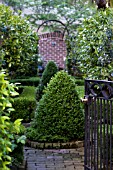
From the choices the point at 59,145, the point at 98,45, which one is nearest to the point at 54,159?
the point at 59,145

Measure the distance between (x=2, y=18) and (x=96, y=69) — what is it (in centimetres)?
238

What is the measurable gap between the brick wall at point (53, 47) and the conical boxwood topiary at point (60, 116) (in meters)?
8.04

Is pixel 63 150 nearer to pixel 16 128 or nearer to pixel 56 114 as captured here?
pixel 56 114

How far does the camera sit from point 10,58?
7117mm

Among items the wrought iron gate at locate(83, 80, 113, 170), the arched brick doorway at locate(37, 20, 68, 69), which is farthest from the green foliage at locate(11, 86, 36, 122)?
the arched brick doorway at locate(37, 20, 68, 69)

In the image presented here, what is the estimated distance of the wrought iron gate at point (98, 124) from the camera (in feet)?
10.6

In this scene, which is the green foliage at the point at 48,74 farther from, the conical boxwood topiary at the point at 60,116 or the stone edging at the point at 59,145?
the stone edging at the point at 59,145

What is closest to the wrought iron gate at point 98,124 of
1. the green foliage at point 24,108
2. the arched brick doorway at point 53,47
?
the green foliage at point 24,108

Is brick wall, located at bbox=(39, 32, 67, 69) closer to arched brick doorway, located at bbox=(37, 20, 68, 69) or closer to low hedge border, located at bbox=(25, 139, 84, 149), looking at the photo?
arched brick doorway, located at bbox=(37, 20, 68, 69)

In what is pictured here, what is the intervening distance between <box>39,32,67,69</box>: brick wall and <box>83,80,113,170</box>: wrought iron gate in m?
10.0

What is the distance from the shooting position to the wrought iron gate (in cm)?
323

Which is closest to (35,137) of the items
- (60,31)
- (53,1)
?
(60,31)

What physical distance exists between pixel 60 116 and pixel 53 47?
8.35 meters

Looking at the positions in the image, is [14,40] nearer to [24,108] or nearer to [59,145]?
[24,108]
